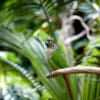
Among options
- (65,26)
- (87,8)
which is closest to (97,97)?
(87,8)

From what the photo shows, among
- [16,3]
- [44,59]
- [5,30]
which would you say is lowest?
[44,59]

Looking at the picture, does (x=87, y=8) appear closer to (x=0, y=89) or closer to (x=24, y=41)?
(x=24, y=41)

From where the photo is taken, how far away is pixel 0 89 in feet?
4.38

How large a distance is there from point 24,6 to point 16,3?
0.04 metres

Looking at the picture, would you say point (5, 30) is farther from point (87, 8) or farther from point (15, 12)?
point (87, 8)

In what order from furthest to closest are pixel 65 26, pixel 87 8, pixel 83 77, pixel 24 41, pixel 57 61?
pixel 65 26 → pixel 87 8 → pixel 24 41 → pixel 83 77 → pixel 57 61

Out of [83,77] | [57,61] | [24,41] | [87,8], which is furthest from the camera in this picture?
[87,8]

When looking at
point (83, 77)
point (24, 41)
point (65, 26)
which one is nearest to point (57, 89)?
point (83, 77)

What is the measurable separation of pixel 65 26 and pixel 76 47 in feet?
0.61

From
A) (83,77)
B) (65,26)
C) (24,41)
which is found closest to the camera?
(83,77)

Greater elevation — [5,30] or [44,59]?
[5,30]

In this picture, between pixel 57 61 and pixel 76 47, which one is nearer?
pixel 57 61

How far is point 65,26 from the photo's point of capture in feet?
7.70

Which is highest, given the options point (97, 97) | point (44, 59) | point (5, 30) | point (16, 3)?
point (16, 3)
